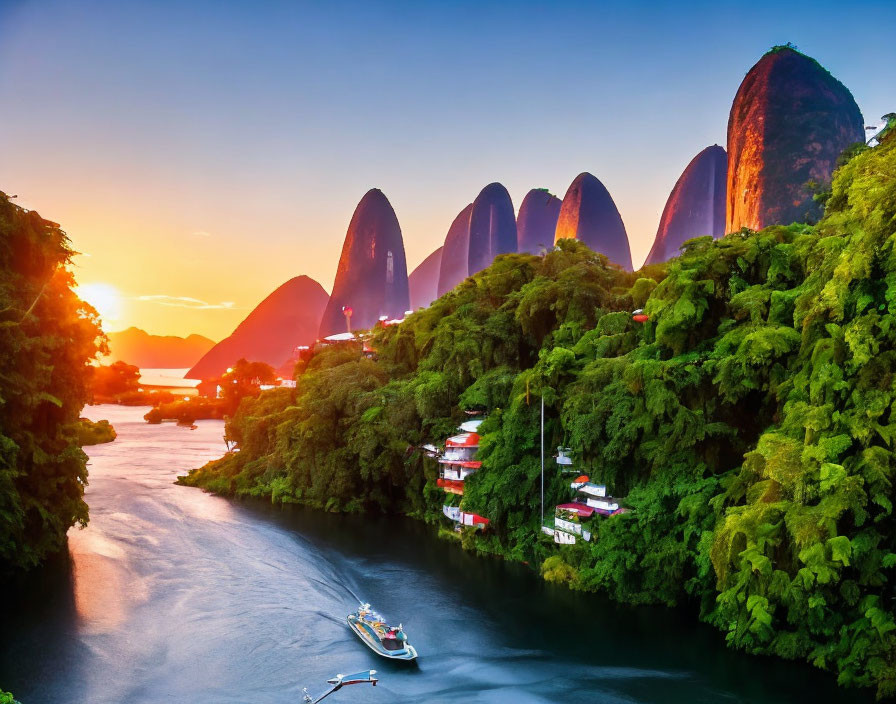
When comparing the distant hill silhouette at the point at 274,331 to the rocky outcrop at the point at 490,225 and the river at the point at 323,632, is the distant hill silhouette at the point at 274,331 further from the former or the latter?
the river at the point at 323,632

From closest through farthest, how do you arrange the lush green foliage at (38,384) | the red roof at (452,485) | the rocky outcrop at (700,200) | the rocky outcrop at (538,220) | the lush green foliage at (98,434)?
the lush green foliage at (38,384), the red roof at (452,485), the lush green foliage at (98,434), the rocky outcrop at (700,200), the rocky outcrop at (538,220)

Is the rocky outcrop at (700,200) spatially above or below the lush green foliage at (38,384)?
above

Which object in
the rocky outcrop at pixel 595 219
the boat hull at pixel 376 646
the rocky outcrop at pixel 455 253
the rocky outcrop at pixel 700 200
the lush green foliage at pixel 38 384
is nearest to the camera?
the boat hull at pixel 376 646

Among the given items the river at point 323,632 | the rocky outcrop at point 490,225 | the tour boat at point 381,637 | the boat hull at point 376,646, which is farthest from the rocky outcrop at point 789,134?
the rocky outcrop at point 490,225

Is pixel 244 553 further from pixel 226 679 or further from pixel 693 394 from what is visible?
pixel 693 394

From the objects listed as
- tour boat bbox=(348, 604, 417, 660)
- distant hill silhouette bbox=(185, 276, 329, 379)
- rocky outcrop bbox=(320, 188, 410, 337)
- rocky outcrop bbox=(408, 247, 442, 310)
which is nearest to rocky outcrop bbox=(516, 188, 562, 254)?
rocky outcrop bbox=(320, 188, 410, 337)

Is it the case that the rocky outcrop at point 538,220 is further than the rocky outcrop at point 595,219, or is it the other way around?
the rocky outcrop at point 538,220

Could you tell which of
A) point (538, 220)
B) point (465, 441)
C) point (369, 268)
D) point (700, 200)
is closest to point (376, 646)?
point (465, 441)

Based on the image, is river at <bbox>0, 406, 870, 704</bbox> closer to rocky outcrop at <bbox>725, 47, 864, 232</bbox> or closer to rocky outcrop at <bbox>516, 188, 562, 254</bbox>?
rocky outcrop at <bbox>725, 47, 864, 232</bbox>
